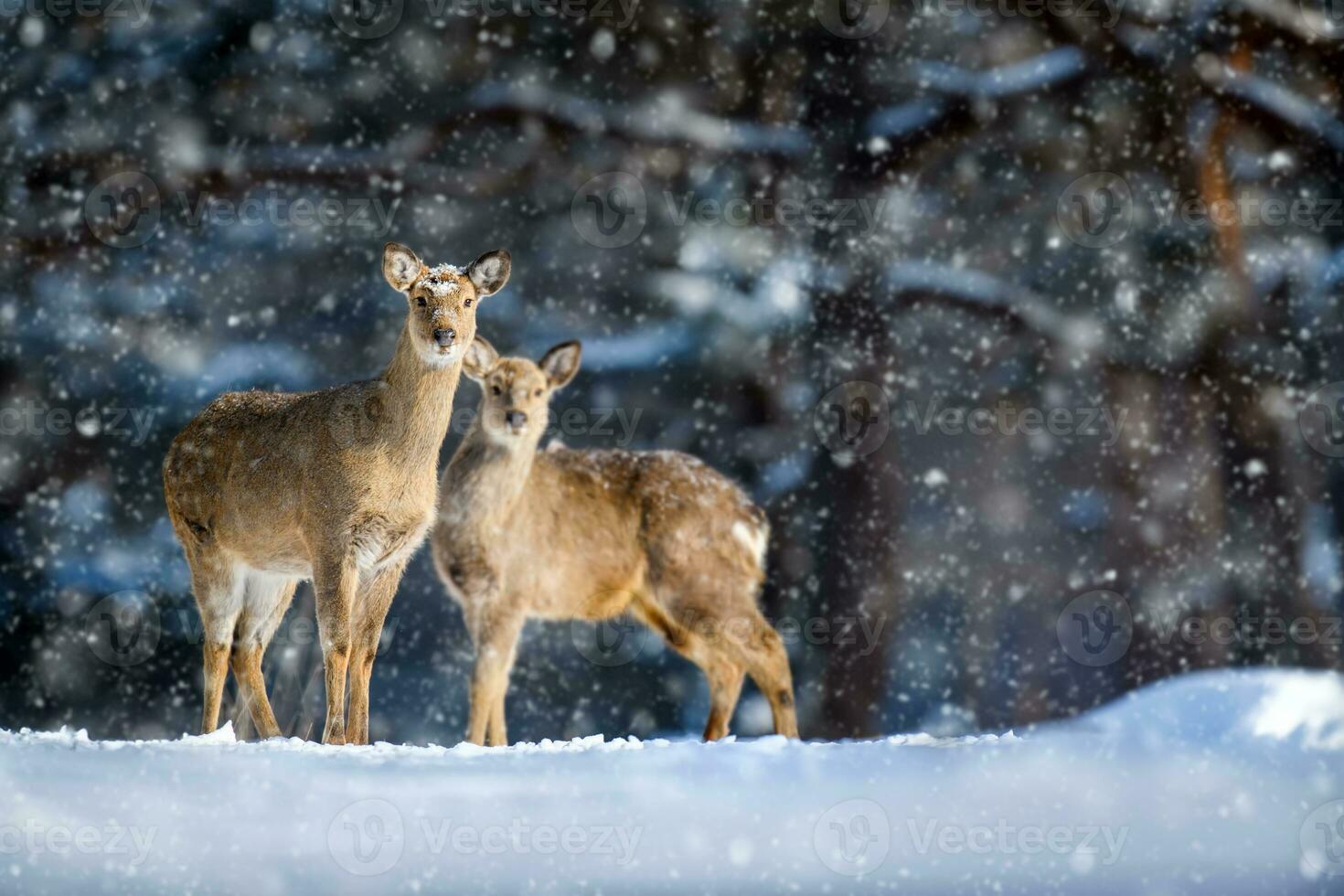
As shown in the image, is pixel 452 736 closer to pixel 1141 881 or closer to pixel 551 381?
pixel 551 381

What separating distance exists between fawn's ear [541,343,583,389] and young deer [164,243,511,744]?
2.33 metres

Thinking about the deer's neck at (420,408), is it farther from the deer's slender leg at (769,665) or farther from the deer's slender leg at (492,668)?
the deer's slender leg at (769,665)

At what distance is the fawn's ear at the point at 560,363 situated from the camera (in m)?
9.26

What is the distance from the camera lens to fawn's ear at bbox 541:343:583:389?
9258mm

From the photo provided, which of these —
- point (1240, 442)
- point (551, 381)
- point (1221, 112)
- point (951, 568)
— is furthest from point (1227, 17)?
point (551, 381)

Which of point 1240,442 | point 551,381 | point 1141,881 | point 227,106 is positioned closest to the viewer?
point 1141,881

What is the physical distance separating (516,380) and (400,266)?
2.85 m

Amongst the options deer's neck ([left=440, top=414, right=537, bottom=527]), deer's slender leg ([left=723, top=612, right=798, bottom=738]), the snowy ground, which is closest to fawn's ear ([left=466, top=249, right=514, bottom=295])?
the snowy ground

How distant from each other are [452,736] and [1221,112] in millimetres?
7282

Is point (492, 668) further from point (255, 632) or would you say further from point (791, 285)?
point (791, 285)

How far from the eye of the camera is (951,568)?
12.2m

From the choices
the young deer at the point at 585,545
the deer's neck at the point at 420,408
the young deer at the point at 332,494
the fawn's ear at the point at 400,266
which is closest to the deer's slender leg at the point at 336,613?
the young deer at the point at 332,494

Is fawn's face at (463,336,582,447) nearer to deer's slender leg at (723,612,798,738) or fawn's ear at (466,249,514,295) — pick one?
deer's slender leg at (723,612,798,738)

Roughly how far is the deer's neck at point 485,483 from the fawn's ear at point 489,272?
3207 millimetres
